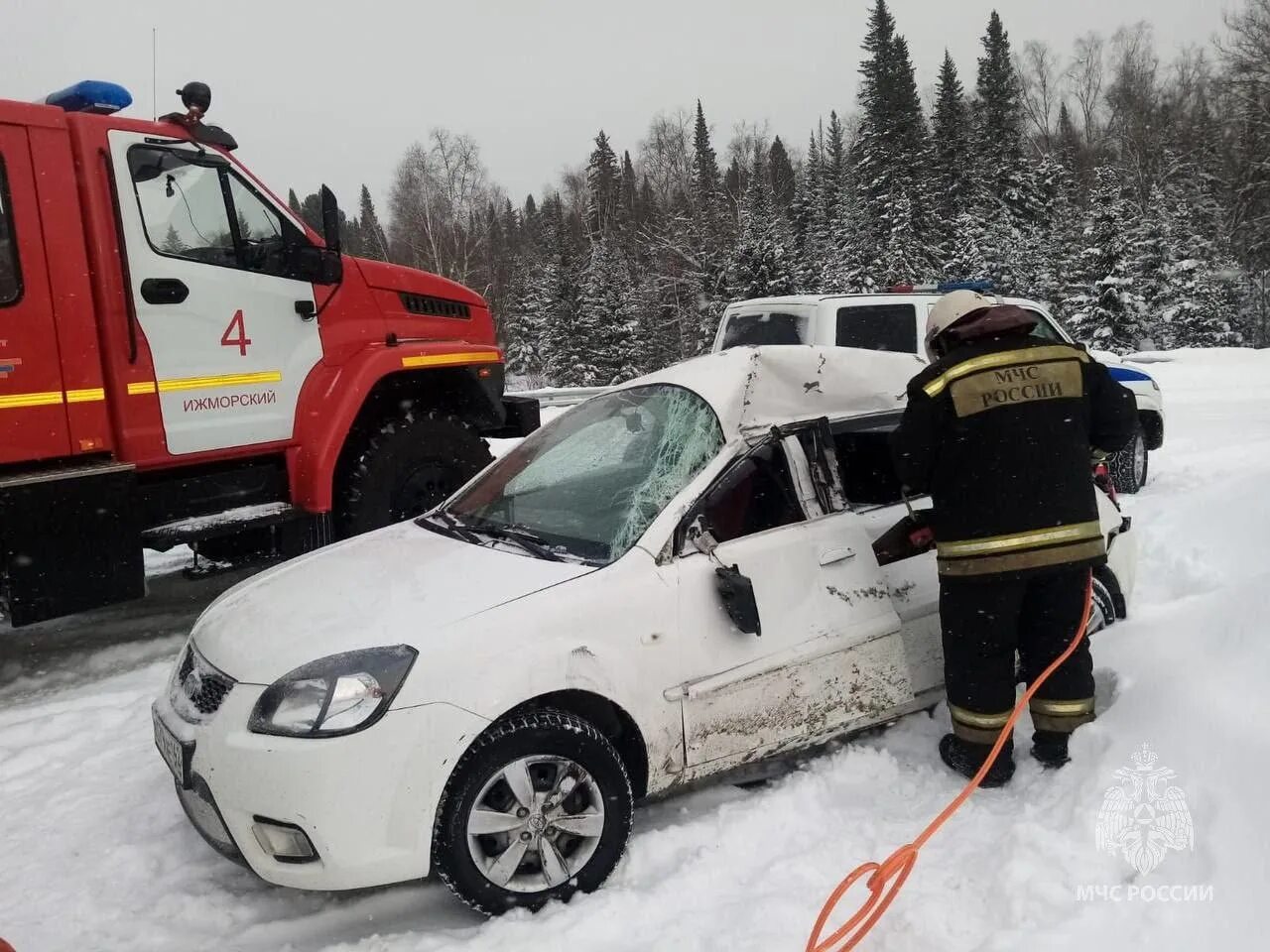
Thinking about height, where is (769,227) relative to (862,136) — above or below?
below

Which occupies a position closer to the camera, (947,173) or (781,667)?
(781,667)

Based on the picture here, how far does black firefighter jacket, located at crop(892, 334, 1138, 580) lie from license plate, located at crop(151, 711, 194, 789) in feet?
8.65

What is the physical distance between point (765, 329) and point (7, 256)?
224 inches

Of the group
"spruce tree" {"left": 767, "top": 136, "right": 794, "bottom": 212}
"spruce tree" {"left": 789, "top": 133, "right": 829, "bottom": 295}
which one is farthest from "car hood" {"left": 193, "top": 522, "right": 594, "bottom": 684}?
"spruce tree" {"left": 767, "top": 136, "right": 794, "bottom": 212}

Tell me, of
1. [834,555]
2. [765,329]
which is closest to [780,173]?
[765,329]

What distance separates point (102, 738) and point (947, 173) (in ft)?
159

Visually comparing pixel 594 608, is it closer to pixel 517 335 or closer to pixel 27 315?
pixel 27 315

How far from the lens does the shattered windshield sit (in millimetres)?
3164

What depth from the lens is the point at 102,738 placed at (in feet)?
13.5

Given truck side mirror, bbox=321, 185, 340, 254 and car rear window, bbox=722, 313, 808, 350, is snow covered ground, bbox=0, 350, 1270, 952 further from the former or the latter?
car rear window, bbox=722, 313, 808, 350

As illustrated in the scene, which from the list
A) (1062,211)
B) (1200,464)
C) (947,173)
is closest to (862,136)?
(947,173)

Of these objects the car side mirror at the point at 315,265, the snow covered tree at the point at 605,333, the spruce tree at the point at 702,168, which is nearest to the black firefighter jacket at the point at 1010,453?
the car side mirror at the point at 315,265

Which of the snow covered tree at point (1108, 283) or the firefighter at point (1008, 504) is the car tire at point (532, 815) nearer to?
the firefighter at point (1008, 504)

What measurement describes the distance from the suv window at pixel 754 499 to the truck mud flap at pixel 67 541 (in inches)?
131
